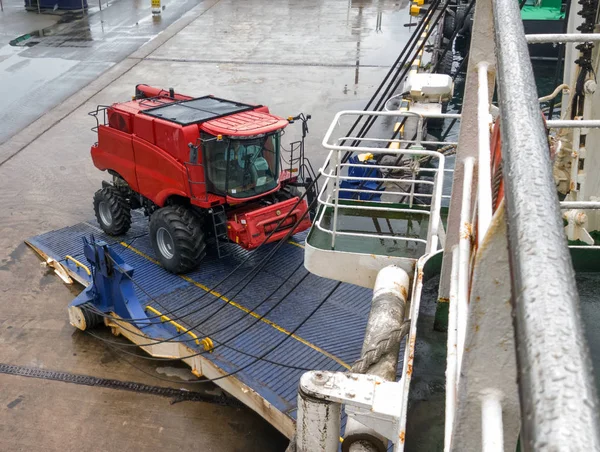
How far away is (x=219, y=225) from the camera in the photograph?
9148 mm

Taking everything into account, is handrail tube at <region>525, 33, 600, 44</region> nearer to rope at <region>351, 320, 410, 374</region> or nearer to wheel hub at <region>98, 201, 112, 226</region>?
rope at <region>351, 320, 410, 374</region>

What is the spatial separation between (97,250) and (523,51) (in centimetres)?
739

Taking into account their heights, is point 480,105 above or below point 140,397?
above

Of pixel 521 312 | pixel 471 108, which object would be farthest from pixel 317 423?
pixel 521 312

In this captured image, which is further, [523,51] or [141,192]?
[141,192]

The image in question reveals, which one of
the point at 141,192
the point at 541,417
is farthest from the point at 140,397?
the point at 541,417

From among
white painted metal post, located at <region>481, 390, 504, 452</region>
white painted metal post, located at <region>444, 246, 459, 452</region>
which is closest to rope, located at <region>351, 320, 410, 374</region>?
white painted metal post, located at <region>444, 246, 459, 452</region>

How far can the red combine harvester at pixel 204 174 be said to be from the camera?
350 inches

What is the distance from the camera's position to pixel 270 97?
62.7 feet

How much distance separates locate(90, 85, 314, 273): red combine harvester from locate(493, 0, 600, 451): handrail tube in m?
7.67

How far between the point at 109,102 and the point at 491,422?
19.1 metres

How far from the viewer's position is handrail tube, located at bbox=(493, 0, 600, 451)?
1.85ft

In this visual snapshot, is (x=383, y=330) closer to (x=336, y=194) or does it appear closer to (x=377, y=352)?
(x=377, y=352)

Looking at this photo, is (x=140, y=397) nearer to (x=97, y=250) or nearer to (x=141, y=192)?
(x=97, y=250)
